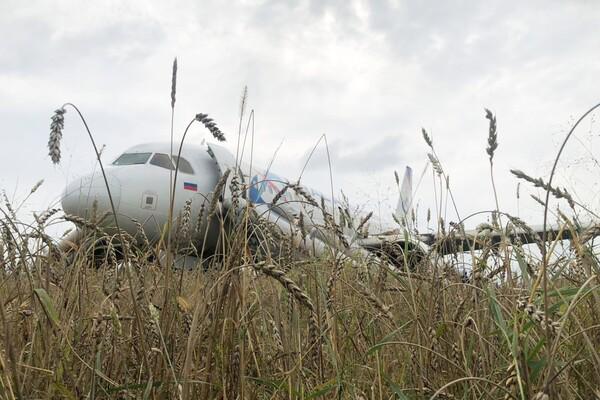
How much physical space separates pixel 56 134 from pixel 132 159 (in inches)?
387

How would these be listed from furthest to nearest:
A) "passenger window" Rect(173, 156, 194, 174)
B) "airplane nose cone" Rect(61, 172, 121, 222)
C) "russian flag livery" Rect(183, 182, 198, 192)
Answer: "passenger window" Rect(173, 156, 194, 174) → "russian flag livery" Rect(183, 182, 198, 192) → "airplane nose cone" Rect(61, 172, 121, 222)

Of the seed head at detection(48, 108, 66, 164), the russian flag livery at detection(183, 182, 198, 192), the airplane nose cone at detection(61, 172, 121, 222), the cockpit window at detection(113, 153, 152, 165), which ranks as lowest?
the seed head at detection(48, 108, 66, 164)

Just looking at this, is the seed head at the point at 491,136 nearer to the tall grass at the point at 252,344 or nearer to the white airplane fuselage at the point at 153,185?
the tall grass at the point at 252,344

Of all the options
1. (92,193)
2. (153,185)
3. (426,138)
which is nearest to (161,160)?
(153,185)

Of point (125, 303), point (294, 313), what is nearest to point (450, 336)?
point (294, 313)

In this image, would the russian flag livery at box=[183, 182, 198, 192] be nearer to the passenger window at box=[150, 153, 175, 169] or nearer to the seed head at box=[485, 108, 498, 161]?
the passenger window at box=[150, 153, 175, 169]

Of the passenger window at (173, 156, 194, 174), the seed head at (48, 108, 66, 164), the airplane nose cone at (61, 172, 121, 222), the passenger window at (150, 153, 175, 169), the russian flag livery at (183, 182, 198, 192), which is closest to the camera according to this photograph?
the seed head at (48, 108, 66, 164)

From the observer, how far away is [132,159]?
35.0 feet

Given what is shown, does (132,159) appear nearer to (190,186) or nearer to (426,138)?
(190,186)

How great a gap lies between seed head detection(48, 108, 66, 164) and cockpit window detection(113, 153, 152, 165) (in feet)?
31.0

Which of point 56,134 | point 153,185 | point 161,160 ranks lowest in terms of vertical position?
point 56,134

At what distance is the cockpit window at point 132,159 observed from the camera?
414 inches

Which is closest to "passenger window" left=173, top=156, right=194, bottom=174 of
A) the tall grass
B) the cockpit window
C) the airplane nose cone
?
the cockpit window

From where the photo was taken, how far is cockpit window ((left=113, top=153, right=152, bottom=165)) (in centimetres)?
1051
